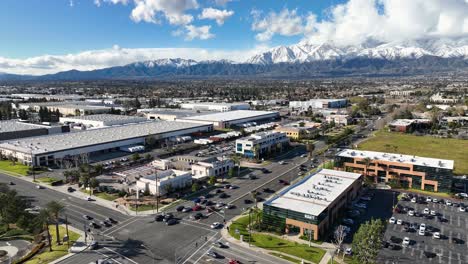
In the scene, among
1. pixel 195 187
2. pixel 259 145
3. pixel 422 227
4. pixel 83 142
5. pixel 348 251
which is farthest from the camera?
pixel 83 142

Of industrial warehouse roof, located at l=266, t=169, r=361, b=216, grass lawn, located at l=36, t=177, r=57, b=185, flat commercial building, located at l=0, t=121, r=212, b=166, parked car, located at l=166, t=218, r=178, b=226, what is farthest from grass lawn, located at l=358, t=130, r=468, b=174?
grass lawn, located at l=36, t=177, r=57, b=185

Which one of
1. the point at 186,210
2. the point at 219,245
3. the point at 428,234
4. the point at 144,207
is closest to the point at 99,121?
the point at 144,207

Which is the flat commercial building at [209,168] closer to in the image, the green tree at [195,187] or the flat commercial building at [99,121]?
the green tree at [195,187]

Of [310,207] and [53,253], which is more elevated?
[310,207]

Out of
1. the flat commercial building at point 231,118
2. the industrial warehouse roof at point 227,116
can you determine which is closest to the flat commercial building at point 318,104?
the flat commercial building at point 231,118

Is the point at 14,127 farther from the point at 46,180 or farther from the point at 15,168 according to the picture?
the point at 46,180

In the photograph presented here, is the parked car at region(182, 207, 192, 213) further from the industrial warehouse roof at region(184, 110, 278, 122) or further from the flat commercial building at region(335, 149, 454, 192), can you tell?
the industrial warehouse roof at region(184, 110, 278, 122)
